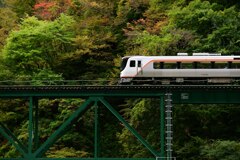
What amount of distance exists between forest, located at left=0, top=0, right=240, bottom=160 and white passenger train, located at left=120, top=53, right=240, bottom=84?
19.7 feet

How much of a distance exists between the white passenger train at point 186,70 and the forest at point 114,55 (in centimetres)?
601

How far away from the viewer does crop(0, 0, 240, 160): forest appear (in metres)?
51.1

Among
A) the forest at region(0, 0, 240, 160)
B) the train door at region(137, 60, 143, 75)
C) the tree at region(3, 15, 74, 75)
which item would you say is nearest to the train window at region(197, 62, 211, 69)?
the train door at region(137, 60, 143, 75)

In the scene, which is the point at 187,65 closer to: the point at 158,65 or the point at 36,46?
the point at 158,65

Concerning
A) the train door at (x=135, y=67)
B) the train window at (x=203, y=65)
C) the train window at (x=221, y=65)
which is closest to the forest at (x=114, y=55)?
the train window at (x=221, y=65)

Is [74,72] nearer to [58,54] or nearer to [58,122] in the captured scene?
[58,54]

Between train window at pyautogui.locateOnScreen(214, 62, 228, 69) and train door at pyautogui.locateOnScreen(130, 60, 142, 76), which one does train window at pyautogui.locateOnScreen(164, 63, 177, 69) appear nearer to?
train door at pyautogui.locateOnScreen(130, 60, 142, 76)

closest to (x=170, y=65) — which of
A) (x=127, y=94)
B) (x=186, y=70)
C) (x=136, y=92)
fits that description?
(x=186, y=70)

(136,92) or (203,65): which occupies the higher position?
(203,65)

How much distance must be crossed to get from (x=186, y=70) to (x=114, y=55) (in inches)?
756

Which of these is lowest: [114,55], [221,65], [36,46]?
[221,65]

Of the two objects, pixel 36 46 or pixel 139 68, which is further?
pixel 36 46

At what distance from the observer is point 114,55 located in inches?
2442

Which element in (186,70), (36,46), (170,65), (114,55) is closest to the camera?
(186,70)
